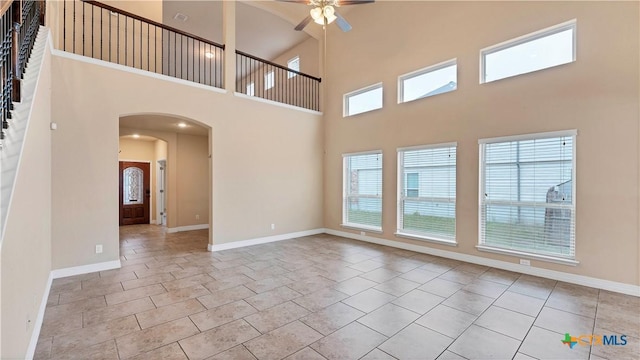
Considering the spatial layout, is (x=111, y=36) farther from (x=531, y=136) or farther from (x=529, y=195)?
(x=529, y=195)

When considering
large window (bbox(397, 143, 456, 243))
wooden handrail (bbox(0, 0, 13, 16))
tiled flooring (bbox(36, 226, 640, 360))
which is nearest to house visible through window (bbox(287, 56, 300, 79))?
large window (bbox(397, 143, 456, 243))

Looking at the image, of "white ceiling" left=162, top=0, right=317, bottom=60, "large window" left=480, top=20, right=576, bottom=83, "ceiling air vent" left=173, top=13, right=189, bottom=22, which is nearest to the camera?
"large window" left=480, top=20, right=576, bottom=83

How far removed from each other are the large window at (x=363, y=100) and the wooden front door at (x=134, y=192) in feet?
23.4

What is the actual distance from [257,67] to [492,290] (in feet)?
32.3

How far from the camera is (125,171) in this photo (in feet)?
29.0

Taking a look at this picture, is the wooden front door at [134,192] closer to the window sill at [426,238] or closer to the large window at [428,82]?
the window sill at [426,238]

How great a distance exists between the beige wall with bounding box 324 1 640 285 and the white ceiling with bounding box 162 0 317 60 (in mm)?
1950

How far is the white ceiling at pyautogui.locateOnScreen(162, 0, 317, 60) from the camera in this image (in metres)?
6.86

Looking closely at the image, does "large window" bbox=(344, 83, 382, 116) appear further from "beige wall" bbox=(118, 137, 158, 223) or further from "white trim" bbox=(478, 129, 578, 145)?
"beige wall" bbox=(118, 137, 158, 223)

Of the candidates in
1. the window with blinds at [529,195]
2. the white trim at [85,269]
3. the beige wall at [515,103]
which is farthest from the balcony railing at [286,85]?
the window with blinds at [529,195]

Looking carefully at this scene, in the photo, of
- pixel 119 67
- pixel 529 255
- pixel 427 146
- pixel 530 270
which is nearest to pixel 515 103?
pixel 427 146

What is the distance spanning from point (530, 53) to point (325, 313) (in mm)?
4753

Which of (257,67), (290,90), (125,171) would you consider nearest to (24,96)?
(290,90)

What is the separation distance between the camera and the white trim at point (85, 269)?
3.87m
